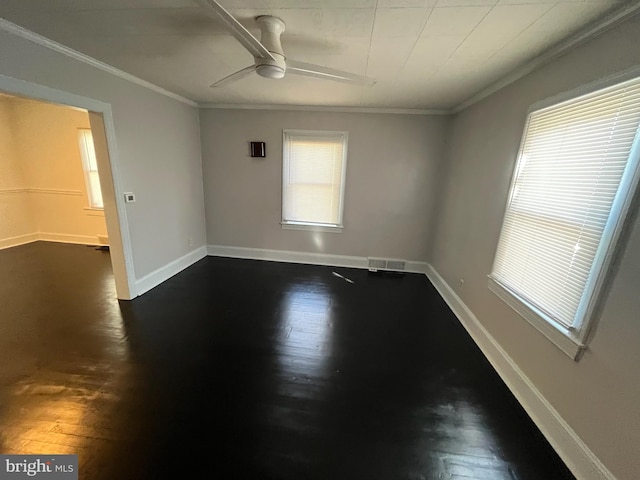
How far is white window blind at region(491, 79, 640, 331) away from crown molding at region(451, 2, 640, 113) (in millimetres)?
336

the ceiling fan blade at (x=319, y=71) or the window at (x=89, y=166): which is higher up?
the ceiling fan blade at (x=319, y=71)

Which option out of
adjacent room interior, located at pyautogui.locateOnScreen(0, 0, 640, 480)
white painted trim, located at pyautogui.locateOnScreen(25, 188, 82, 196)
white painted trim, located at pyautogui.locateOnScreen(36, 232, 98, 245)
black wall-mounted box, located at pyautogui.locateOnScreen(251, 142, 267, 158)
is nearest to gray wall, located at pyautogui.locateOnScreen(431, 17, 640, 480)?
adjacent room interior, located at pyautogui.locateOnScreen(0, 0, 640, 480)

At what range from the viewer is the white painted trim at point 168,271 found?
3.26m

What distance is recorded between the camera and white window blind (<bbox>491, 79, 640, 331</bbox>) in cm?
135

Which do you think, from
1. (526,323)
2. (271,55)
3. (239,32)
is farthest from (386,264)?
(239,32)

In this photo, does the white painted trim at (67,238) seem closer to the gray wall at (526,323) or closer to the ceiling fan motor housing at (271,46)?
the ceiling fan motor housing at (271,46)

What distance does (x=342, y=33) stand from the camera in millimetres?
1733

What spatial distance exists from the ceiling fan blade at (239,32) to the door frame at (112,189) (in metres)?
1.89

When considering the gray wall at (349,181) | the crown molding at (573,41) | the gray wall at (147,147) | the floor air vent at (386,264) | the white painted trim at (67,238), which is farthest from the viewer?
the white painted trim at (67,238)

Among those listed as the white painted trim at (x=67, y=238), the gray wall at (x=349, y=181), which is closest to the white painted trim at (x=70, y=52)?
the gray wall at (x=349, y=181)

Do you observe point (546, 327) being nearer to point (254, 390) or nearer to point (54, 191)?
point (254, 390)

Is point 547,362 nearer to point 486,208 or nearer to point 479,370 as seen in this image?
point 479,370

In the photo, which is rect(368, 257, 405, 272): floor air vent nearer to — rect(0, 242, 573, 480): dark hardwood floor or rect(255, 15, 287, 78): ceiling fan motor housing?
rect(0, 242, 573, 480): dark hardwood floor

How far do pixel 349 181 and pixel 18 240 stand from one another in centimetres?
614
